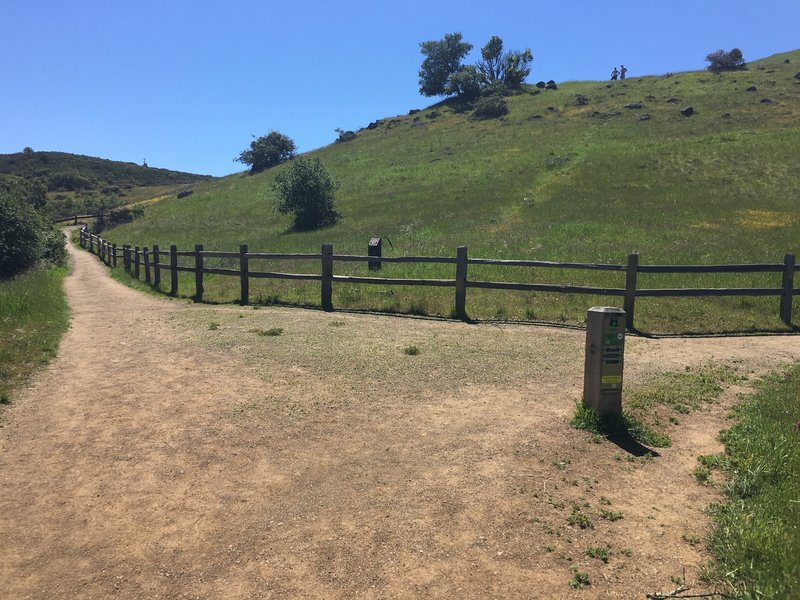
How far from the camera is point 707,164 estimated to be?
37.2 m

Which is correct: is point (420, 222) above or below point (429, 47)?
below

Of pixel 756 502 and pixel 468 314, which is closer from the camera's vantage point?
pixel 756 502

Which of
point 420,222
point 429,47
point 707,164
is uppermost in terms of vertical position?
point 429,47

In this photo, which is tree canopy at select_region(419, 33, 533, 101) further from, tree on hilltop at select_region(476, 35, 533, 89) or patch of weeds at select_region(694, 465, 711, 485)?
patch of weeds at select_region(694, 465, 711, 485)

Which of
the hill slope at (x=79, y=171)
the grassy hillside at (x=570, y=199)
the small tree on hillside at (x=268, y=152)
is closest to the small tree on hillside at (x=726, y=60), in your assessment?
the grassy hillside at (x=570, y=199)

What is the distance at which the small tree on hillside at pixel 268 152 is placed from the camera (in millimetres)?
77625

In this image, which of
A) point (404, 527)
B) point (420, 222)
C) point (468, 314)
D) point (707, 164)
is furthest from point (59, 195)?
point (404, 527)

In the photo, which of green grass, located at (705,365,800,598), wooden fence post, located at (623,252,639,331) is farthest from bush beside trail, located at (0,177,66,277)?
green grass, located at (705,365,800,598)

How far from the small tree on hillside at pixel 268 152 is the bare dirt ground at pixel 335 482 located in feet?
241

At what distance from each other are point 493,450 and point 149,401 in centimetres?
402

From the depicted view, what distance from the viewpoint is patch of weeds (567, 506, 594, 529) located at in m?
3.80

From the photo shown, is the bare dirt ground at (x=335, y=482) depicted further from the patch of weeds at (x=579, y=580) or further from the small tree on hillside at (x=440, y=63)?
the small tree on hillside at (x=440, y=63)

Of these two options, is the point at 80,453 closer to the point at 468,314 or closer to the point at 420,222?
the point at 468,314

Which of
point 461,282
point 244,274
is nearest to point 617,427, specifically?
point 461,282
